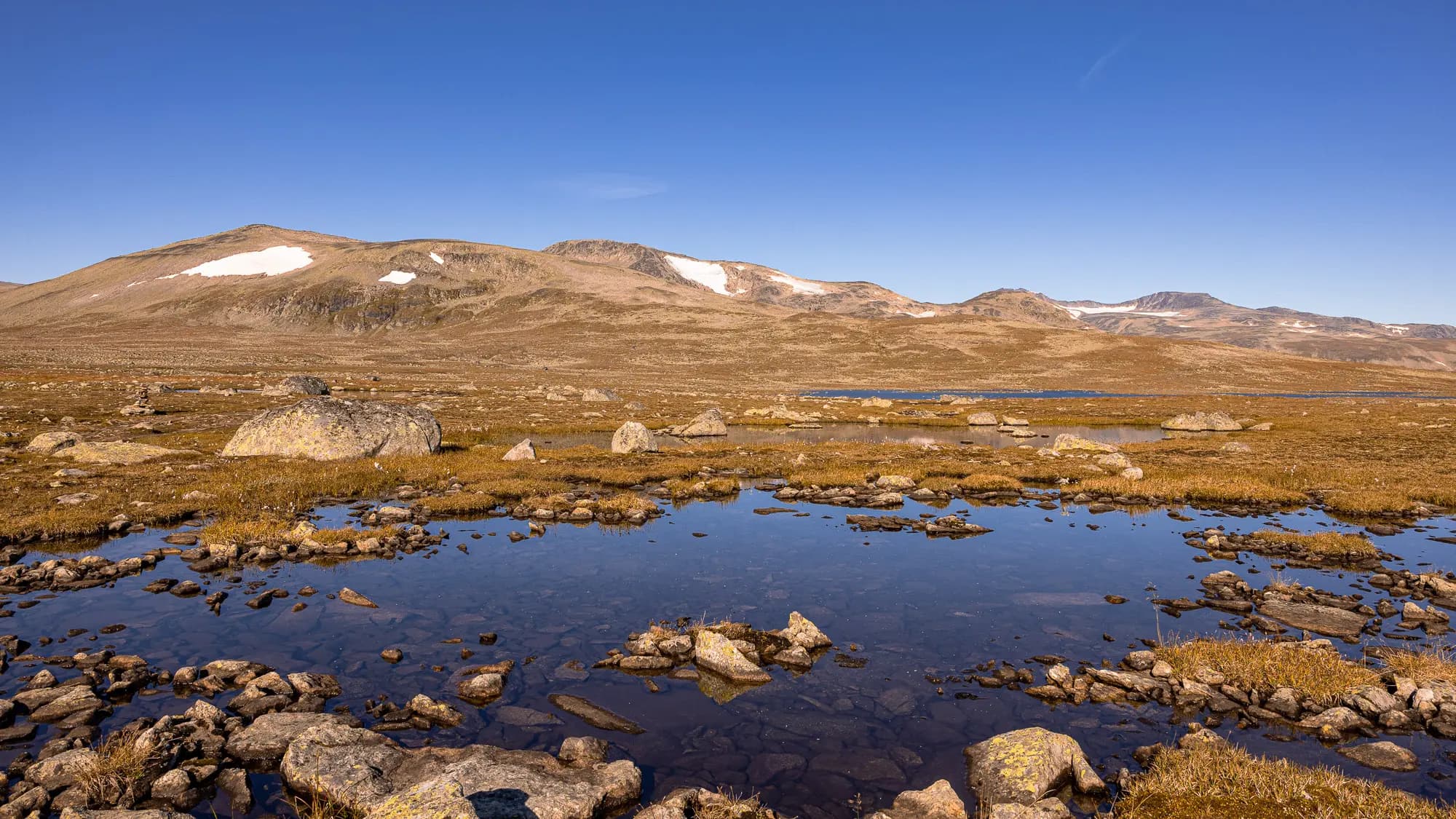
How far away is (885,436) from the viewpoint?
197 ft

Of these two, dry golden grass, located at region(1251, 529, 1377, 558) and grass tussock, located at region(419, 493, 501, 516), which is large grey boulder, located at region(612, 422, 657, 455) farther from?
dry golden grass, located at region(1251, 529, 1377, 558)

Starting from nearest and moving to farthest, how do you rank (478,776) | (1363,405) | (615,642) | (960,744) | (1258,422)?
(478,776)
(960,744)
(615,642)
(1258,422)
(1363,405)

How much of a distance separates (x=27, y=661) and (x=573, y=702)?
10.7m

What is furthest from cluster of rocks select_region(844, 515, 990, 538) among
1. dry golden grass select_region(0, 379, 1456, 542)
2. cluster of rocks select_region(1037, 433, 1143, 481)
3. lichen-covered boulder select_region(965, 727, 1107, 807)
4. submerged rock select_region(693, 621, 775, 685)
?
lichen-covered boulder select_region(965, 727, 1107, 807)

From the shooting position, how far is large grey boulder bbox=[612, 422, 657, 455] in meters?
44.2

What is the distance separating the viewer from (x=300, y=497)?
28.8 m

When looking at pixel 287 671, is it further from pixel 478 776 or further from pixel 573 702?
pixel 478 776

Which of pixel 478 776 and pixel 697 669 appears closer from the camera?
pixel 478 776

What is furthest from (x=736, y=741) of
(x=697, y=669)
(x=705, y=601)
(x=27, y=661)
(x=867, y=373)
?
(x=867, y=373)

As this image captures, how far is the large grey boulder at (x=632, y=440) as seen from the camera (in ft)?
145

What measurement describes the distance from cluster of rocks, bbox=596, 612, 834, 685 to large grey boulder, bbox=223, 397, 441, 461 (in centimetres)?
2763

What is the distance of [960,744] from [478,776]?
741cm

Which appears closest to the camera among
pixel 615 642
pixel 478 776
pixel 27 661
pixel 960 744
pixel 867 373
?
pixel 478 776

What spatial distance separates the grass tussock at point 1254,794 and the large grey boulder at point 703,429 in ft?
148
